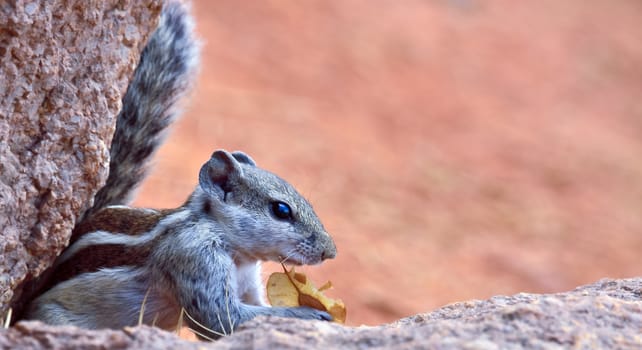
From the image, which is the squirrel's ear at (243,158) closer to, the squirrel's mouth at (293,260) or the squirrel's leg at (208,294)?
the squirrel's mouth at (293,260)

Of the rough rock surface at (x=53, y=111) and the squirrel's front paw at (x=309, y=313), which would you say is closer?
the rough rock surface at (x=53, y=111)

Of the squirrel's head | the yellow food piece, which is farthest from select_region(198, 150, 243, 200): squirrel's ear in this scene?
the yellow food piece

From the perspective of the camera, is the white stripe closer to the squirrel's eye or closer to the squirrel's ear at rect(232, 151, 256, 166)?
the squirrel's eye

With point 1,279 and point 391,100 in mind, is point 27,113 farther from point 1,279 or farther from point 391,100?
point 391,100

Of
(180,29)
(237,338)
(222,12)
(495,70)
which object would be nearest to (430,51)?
(495,70)

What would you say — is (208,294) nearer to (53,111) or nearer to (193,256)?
(193,256)

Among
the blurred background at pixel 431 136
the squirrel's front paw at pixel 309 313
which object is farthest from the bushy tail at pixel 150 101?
the blurred background at pixel 431 136
